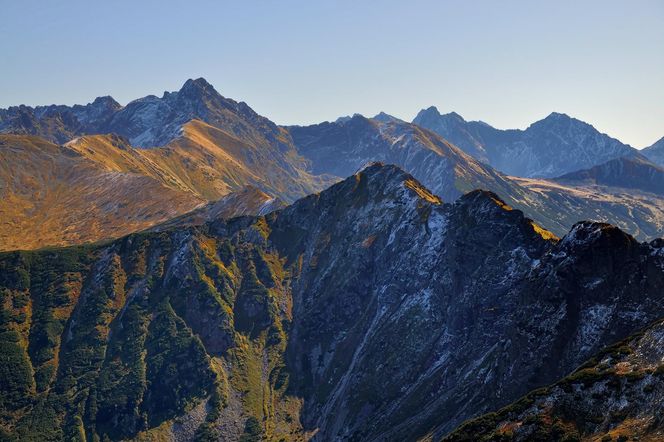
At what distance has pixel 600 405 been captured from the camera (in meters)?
128

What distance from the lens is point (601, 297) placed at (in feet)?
641

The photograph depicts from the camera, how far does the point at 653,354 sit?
133 m

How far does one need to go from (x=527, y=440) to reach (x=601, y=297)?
A: 82310 mm

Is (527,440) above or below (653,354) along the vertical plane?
below

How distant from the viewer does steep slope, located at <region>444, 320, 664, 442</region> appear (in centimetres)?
11775

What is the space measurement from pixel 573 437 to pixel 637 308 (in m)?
75.6

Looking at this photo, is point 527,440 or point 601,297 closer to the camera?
point 527,440

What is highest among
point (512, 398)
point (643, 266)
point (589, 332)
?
point (643, 266)

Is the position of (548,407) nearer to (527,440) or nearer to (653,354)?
(527,440)

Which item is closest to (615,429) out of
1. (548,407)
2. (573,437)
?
(573,437)

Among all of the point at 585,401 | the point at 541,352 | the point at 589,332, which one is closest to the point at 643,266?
the point at 589,332

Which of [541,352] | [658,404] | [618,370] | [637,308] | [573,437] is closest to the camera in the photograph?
[658,404]

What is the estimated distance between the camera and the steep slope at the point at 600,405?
386 feet

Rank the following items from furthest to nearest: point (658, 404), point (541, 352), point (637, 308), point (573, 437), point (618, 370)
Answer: point (541, 352) < point (637, 308) < point (618, 370) < point (573, 437) < point (658, 404)
